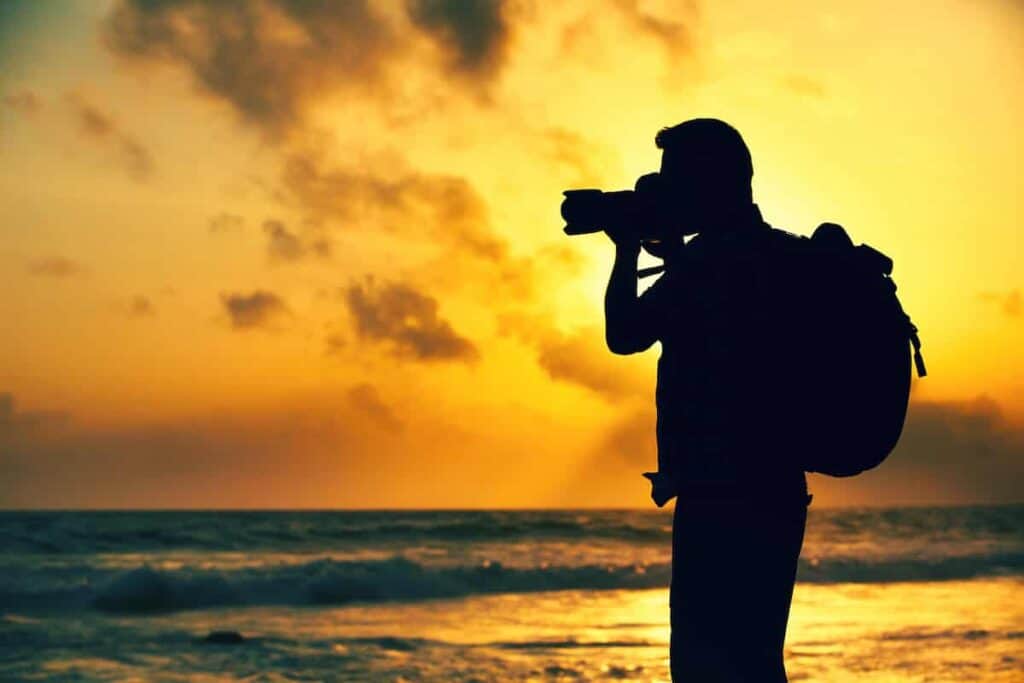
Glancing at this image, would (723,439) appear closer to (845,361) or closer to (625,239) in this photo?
(845,361)

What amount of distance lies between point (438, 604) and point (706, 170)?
53.4ft

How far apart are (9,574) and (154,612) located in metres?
6.40

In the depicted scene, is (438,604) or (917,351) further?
(438,604)

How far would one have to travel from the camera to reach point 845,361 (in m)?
2.58

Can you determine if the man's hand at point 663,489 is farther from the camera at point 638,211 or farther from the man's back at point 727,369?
the camera at point 638,211

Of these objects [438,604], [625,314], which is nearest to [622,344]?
[625,314]

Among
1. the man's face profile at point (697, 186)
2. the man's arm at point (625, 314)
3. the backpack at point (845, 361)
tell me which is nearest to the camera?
the backpack at point (845, 361)

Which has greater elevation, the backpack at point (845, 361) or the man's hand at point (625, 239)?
the man's hand at point (625, 239)

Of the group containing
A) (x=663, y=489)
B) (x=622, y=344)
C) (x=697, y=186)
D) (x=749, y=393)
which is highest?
(x=697, y=186)

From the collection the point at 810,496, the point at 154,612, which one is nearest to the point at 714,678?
the point at 810,496

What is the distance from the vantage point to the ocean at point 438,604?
10.5 meters

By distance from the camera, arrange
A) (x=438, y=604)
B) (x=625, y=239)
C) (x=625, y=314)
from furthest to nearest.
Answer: (x=438, y=604) < (x=625, y=239) < (x=625, y=314)

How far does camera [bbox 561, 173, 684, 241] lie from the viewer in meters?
2.83

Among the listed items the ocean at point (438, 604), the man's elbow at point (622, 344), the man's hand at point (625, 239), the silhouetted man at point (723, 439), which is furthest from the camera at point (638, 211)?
the ocean at point (438, 604)
